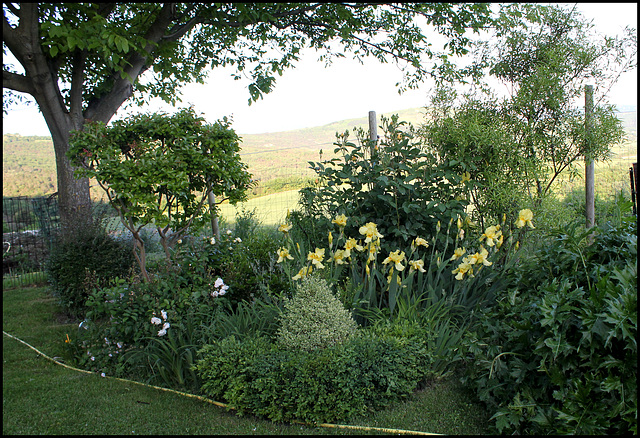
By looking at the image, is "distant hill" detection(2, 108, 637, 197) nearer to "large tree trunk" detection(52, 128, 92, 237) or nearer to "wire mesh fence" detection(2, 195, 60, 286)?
"wire mesh fence" detection(2, 195, 60, 286)

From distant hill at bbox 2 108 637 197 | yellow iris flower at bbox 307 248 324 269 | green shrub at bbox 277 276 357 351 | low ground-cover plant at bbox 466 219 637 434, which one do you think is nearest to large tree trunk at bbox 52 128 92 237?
yellow iris flower at bbox 307 248 324 269

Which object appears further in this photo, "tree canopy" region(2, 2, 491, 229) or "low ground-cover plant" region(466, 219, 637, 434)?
"tree canopy" region(2, 2, 491, 229)

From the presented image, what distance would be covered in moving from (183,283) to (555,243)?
2858mm

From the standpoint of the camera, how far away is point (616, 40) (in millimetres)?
4262

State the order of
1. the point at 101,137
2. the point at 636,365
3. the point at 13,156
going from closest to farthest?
the point at 636,365 → the point at 101,137 → the point at 13,156

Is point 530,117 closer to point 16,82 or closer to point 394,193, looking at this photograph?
point 394,193

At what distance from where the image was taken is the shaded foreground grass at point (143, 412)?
7.38 ft

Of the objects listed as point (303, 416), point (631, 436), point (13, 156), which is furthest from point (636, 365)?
point (13, 156)

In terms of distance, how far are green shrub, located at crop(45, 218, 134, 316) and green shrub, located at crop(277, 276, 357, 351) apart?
2823 mm

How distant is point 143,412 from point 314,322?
3.72 feet

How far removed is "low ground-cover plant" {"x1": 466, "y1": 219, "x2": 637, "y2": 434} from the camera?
185 cm

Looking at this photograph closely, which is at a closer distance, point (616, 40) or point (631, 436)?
point (631, 436)

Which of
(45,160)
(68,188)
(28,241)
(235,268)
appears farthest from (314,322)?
(45,160)

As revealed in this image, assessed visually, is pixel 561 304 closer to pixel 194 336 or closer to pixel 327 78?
pixel 194 336
